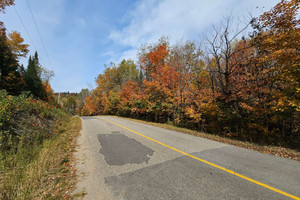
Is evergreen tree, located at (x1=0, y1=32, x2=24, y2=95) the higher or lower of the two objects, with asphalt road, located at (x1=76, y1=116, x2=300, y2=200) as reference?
higher

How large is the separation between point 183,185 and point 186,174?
467 mm

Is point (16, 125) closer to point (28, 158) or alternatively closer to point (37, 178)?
point (28, 158)

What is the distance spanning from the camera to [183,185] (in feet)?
9.11

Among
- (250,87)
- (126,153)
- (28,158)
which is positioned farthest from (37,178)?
(250,87)

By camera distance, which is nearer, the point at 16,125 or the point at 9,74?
the point at 16,125

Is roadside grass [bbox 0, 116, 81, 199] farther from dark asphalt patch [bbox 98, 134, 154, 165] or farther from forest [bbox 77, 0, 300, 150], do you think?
forest [bbox 77, 0, 300, 150]

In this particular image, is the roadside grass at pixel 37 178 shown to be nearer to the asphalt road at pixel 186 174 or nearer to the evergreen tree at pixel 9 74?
the asphalt road at pixel 186 174

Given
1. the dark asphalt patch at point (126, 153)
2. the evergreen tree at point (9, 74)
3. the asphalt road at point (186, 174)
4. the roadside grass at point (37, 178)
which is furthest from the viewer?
the evergreen tree at point (9, 74)

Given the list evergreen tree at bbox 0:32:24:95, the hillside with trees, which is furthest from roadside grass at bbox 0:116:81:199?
evergreen tree at bbox 0:32:24:95

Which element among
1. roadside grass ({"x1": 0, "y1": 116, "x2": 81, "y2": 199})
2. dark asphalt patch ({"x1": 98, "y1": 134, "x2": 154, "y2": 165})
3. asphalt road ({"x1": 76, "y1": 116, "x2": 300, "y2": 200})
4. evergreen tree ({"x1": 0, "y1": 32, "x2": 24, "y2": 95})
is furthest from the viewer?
evergreen tree ({"x1": 0, "y1": 32, "x2": 24, "y2": 95})

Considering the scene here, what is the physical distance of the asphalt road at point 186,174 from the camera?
2525 mm

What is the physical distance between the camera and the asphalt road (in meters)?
2.53

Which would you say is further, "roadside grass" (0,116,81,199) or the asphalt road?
the asphalt road

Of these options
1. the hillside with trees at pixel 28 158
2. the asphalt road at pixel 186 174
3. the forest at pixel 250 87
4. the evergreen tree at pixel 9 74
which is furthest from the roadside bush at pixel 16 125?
the evergreen tree at pixel 9 74
